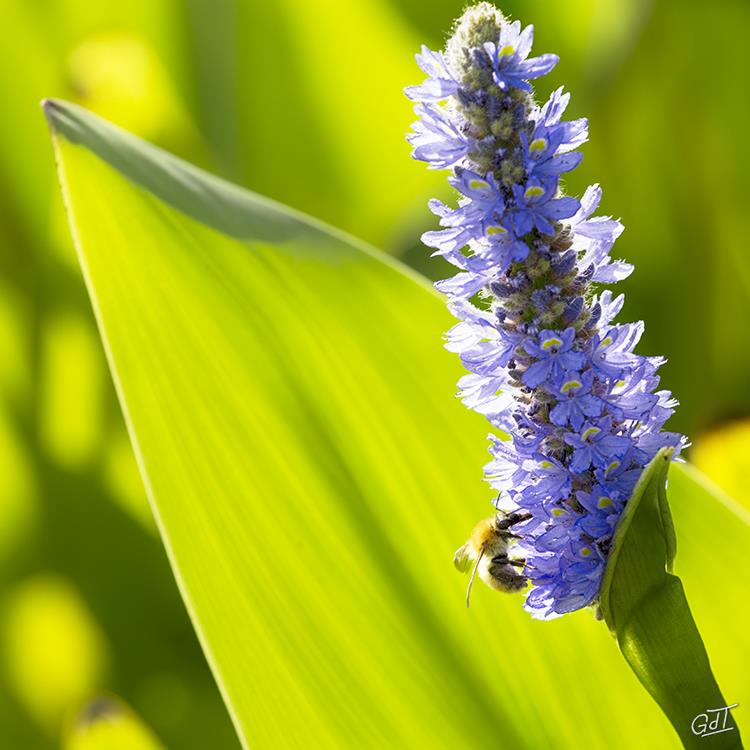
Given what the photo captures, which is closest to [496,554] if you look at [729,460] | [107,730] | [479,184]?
[479,184]

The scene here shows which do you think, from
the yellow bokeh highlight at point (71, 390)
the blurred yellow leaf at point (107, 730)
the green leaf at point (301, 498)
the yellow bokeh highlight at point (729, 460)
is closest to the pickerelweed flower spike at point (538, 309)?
the green leaf at point (301, 498)

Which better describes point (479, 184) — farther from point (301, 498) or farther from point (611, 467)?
point (301, 498)

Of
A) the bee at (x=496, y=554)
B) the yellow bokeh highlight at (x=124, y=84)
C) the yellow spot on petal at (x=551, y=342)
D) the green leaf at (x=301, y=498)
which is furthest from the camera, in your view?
the yellow bokeh highlight at (x=124, y=84)

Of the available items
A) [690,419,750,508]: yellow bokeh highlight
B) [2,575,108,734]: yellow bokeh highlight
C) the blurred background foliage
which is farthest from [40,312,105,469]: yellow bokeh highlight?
[690,419,750,508]: yellow bokeh highlight

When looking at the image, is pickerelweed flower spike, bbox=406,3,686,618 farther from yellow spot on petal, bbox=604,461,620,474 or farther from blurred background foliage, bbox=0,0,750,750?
blurred background foliage, bbox=0,0,750,750

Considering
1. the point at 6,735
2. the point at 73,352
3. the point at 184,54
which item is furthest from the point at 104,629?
the point at 184,54

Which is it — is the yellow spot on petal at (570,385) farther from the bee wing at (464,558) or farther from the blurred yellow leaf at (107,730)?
the blurred yellow leaf at (107,730)

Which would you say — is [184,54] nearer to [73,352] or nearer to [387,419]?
[73,352]
